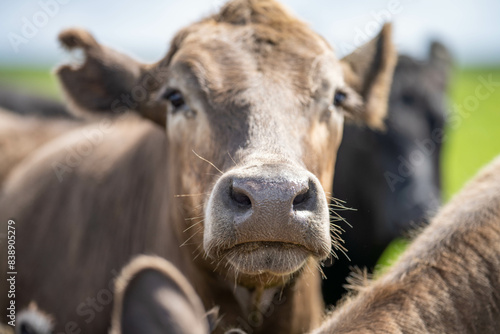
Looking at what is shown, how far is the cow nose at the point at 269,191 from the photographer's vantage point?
119 inches

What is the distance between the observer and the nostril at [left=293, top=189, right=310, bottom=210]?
3.16m

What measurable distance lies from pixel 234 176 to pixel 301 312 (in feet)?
7.18

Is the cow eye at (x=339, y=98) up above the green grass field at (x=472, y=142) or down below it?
above

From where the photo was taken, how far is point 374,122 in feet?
17.3

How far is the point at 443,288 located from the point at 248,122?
5.23 feet

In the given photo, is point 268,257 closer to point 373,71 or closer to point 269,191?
point 269,191

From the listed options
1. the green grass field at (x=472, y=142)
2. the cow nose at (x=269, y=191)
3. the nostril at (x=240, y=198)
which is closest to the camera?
the cow nose at (x=269, y=191)

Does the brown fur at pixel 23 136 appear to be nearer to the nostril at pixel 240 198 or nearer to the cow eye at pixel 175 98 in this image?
the cow eye at pixel 175 98

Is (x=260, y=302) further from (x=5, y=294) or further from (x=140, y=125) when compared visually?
(x=5, y=294)

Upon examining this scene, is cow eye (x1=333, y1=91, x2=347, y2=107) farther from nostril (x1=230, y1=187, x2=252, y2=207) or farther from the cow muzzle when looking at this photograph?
nostril (x1=230, y1=187, x2=252, y2=207)

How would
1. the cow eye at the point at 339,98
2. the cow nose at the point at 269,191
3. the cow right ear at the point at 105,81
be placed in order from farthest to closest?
1. the cow right ear at the point at 105,81
2. the cow eye at the point at 339,98
3. the cow nose at the point at 269,191

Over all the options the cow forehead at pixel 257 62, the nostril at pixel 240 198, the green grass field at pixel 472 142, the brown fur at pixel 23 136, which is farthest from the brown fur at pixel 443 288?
the green grass field at pixel 472 142

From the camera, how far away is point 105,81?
504 centimetres

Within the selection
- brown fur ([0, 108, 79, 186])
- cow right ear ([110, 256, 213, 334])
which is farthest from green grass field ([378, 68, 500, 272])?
cow right ear ([110, 256, 213, 334])
